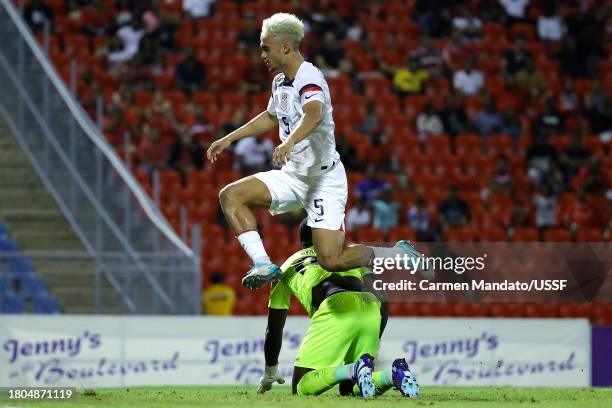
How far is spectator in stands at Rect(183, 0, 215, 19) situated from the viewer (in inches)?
824

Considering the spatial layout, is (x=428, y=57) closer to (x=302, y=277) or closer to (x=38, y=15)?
(x=38, y=15)

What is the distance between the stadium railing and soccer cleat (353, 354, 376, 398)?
Answer: 20.3 feet

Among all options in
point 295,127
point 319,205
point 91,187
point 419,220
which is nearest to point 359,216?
point 419,220

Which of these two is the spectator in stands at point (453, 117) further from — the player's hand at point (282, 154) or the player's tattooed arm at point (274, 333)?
the player's hand at point (282, 154)

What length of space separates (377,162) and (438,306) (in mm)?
2577

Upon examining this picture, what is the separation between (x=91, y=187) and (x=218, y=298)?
232cm

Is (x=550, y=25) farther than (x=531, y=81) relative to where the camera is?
Yes

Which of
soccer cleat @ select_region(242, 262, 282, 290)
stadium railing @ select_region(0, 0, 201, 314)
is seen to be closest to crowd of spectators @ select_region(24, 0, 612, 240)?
stadium railing @ select_region(0, 0, 201, 314)

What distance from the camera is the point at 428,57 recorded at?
68.8 ft

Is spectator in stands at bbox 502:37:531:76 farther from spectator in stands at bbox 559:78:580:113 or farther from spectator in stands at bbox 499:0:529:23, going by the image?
spectator in stands at bbox 559:78:580:113

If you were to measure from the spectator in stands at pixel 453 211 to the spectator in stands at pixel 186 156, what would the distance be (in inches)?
142

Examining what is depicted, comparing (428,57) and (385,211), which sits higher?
(428,57)

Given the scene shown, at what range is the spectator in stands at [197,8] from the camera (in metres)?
20.9

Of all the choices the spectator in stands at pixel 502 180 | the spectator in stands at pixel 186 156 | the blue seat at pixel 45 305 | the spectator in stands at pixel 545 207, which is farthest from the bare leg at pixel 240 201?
the spectator in stands at pixel 502 180
